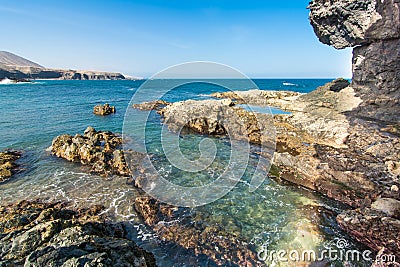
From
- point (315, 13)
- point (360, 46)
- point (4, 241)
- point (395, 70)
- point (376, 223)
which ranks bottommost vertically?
point (376, 223)

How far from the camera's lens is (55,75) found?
167 metres

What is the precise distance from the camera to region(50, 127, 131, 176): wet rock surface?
49.6 feet

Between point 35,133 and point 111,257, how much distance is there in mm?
22577

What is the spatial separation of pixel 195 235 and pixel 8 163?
1416cm

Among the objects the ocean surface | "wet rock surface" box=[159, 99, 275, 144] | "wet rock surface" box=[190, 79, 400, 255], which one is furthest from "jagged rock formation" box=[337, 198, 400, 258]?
"wet rock surface" box=[159, 99, 275, 144]

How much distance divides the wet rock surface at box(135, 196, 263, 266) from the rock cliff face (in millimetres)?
22917

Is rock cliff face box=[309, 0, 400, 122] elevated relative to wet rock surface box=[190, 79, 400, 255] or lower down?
elevated

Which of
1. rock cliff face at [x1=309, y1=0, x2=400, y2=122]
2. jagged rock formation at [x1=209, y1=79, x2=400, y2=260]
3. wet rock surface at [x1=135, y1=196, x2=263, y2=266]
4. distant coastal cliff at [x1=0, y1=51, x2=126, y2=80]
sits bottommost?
wet rock surface at [x1=135, y1=196, x2=263, y2=266]

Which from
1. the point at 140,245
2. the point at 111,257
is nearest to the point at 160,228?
the point at 140,245

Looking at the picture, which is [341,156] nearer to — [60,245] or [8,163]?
[60,245]

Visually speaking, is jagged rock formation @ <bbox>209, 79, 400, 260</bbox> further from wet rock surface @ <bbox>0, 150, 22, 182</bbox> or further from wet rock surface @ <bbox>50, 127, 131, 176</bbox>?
wet rock surface @ <bbox>0, 150, 22, 182</bbox>

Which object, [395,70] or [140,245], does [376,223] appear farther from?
[395,70]

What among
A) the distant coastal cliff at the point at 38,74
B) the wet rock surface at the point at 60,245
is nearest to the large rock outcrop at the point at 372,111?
the wet rock surface at the point at 60,245

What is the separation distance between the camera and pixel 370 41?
23.3 meters
